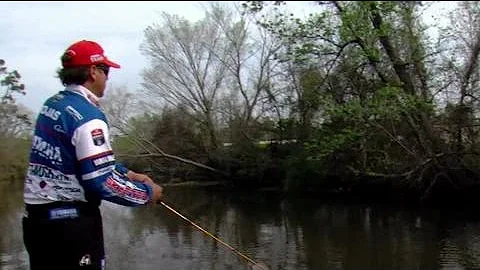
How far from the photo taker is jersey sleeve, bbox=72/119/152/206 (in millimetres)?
3326

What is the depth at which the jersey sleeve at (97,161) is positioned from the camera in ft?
10.9

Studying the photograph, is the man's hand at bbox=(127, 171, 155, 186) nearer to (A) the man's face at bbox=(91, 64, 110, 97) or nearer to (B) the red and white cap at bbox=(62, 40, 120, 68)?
(A) the man's face at bbox=(91, 64, 110, 97)

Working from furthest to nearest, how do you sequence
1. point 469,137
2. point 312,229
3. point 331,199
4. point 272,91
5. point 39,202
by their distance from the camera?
point 272,91 < point 331,199 < point 469,137 < point 312,229 < point 39,202

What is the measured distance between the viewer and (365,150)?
83.3ft

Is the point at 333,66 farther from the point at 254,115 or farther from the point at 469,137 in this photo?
the point at 254,115

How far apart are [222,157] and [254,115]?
312 centimetres

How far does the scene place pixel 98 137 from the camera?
3.36 meters

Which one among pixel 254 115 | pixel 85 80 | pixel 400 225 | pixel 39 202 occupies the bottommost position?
pixel 400 225

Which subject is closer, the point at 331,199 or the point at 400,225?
the point at 400,225

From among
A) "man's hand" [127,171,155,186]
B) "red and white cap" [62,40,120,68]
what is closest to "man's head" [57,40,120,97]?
"red and white cap" [62,40,120,68]

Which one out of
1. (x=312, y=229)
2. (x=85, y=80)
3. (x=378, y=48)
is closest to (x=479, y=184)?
(x=378, y=48)

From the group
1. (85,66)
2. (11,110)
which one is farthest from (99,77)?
(11,110)

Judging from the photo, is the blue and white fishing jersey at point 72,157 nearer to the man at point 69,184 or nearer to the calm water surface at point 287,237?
the man at point 69,184

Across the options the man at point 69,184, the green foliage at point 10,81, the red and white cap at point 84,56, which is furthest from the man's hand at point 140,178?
the green foliage at point 10,81
